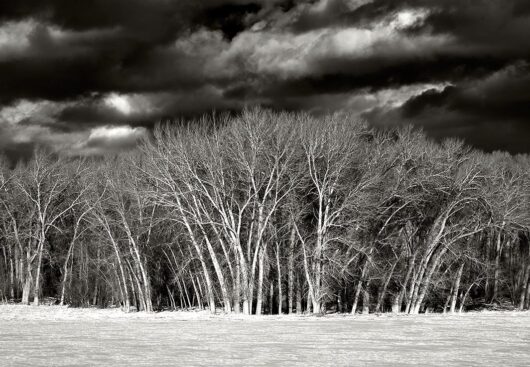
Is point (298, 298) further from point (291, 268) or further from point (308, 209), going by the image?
point (308, 209)

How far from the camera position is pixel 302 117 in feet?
179

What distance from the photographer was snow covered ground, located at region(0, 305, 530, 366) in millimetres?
21750

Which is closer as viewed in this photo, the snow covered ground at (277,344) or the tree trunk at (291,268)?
the snow covered ground at (277,344)

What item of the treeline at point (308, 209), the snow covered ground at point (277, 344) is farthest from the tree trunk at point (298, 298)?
the snow covered ground at point (277, 344)

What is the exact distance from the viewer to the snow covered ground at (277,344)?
21750mm

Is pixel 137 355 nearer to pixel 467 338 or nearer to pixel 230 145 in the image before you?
pixel 467 338

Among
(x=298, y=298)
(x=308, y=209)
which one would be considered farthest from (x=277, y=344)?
(x=308, y=209)

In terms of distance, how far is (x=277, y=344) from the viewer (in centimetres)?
2748

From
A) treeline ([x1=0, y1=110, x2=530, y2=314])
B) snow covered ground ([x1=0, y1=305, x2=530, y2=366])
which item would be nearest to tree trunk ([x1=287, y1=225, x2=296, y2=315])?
treeline ([x1=0, y1=110, x2=530, y2=314])

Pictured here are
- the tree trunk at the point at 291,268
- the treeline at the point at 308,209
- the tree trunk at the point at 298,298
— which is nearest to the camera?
the treeline at the point at 308,209

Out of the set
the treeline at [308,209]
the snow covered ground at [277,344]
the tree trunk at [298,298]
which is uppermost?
the treeline at [308,209]

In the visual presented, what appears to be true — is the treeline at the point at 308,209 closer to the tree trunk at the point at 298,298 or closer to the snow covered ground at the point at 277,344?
the tree trunk at the point at 298,298

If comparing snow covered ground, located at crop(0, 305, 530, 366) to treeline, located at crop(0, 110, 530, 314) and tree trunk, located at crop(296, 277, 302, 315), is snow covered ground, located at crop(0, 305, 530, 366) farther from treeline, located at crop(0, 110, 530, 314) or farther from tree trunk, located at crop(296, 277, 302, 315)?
tree trunk, located at crop(296, 277, 302, 315)

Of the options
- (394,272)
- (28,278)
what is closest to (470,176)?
(394,272)
